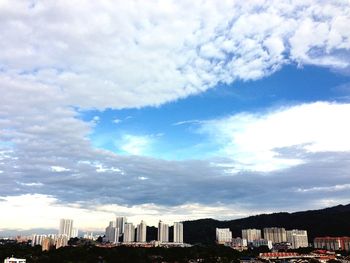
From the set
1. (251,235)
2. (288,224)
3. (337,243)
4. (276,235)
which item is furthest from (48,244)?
(288,224)

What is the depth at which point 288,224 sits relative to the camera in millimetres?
151625

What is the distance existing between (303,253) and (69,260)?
176 ft

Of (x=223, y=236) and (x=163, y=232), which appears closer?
(x=163, y=232)

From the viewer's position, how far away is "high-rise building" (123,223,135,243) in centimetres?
12794

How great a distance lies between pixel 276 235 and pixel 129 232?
47702mm

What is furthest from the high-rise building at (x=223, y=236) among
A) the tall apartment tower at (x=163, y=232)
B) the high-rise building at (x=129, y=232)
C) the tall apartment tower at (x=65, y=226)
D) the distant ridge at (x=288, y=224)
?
the tall apartment tower at (x=65, y=226)

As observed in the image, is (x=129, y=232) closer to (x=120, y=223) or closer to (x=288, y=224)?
(x=120, y=223)

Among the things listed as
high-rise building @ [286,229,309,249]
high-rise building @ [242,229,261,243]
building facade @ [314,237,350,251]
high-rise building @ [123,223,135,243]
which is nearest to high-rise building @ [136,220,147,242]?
high-rise building @ [123,223,135,243]

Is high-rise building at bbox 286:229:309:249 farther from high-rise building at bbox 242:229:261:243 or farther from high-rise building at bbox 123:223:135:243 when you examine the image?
high-rise building at bbox 123:223:135:243

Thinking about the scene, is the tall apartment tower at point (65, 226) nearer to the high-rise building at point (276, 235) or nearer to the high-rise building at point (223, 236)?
the high-rise building at point (223, 236)

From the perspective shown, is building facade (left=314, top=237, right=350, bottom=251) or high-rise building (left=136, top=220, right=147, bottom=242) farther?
high-rise building (left=136, top=220, right=147, bottom=242)

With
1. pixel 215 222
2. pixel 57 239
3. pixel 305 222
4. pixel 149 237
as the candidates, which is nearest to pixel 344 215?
pixel 305 222

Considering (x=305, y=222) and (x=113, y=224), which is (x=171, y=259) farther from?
(x=305, y=222)

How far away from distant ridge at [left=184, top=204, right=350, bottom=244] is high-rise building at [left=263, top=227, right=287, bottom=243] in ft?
39.5
